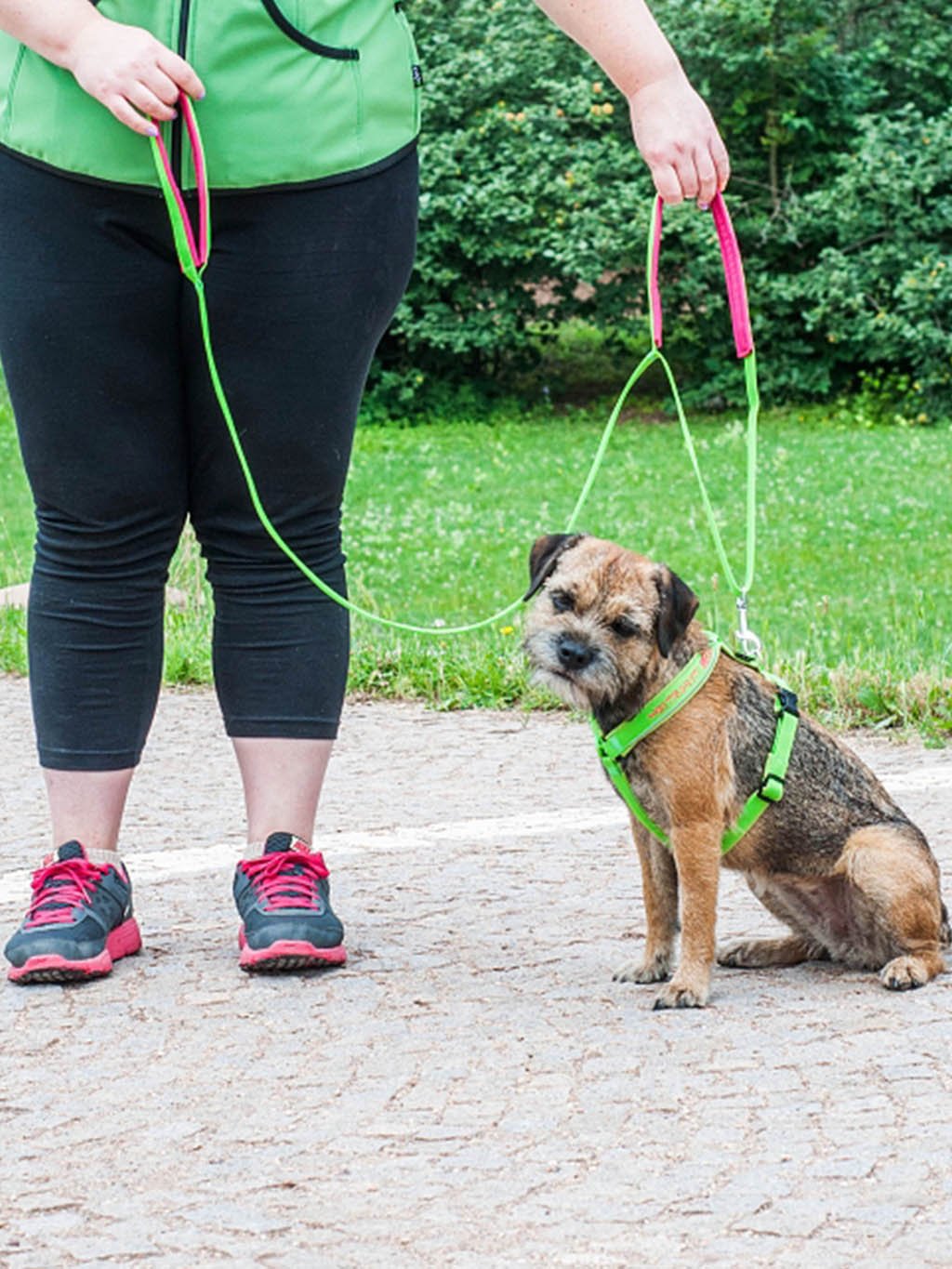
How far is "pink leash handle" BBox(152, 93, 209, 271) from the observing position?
3.37 metres

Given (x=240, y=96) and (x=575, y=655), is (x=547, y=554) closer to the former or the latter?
(x=575, y=655)

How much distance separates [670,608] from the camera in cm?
386

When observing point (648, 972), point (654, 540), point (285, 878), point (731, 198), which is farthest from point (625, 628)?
point (731, 198)

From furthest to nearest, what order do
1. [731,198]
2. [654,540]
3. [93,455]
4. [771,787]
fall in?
1. [731,198]
2. [654,540]
3. [771,787]
4. [93,455]

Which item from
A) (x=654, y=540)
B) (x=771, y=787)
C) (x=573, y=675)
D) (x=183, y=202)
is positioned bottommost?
(x=654, y=540)

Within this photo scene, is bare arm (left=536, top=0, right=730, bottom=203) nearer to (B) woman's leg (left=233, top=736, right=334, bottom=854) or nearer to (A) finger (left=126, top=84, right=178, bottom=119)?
(A) finger (left=126, top=84, right=178, bottom=119)

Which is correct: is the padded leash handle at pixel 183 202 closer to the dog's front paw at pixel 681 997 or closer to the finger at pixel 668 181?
the finger at pixel 668 181

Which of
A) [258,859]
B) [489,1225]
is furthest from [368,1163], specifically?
[258,859]

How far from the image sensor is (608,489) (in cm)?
1393

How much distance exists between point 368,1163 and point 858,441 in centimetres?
1377

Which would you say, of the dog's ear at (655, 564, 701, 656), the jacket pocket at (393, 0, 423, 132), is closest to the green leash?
the dog's ear at (655, 564, 701, 656)

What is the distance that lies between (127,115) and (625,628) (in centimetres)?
136

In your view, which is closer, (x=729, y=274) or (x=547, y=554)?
(x=729, y=274)

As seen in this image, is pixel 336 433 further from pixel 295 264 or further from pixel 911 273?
pixel 911 273
